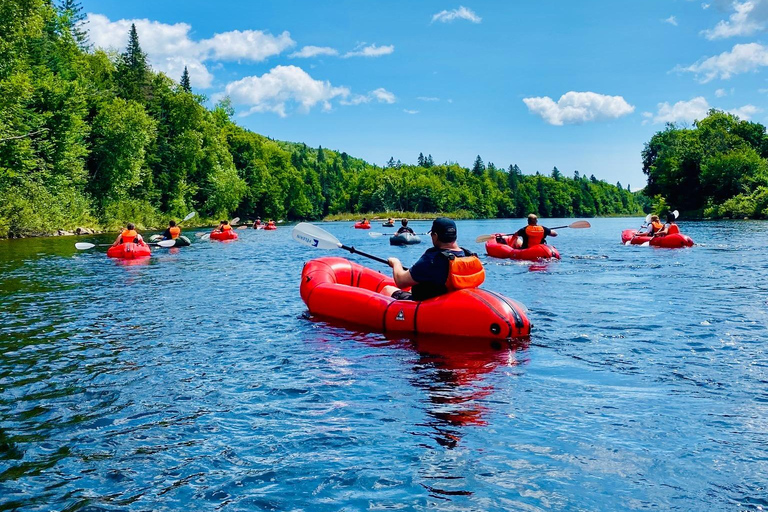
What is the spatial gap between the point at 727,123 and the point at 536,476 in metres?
70.6

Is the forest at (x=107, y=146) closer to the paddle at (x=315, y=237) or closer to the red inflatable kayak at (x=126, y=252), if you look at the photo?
the red inflatable kayak at (x=126, y=252)

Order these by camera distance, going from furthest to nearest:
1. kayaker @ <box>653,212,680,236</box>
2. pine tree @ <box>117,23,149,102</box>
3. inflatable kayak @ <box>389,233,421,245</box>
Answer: pine tree @ <box>117,23,149,102</box>
inflatable kayak @ <box>389,233,421,245</box>
kayaker @ <box>653,212,680,236</box>

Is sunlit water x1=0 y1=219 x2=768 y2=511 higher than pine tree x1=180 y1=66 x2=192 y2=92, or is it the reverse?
pine tree x1=180 y1=66 x2=192 y2=92

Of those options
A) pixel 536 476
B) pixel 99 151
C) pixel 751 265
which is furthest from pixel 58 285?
pixel 99 151

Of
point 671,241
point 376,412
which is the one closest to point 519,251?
point 671,241

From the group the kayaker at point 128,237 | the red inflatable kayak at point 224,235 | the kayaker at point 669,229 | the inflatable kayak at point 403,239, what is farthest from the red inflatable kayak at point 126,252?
the kayaker at point 669,229

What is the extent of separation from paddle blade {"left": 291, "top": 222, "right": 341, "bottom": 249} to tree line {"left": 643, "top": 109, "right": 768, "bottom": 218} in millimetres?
47750

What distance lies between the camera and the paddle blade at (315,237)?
1080cm

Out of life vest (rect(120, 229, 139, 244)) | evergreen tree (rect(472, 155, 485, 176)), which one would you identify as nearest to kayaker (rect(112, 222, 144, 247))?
life vest (rect(120, 229, 139, 244))

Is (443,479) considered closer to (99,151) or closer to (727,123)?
(99,151)

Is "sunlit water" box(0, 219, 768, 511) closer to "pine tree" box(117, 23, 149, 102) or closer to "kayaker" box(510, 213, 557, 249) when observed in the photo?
"kayaker" box(510, 213, 557, 249)

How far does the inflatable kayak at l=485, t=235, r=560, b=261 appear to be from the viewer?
57.3ft

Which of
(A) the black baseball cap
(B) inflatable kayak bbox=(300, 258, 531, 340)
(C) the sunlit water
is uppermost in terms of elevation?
(A) the black baseball cap

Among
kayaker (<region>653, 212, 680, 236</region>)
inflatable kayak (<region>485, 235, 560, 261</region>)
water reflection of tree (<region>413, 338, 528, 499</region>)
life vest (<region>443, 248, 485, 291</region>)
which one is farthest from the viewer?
kayaker (<region>653, 212, 680, 236</region>)
